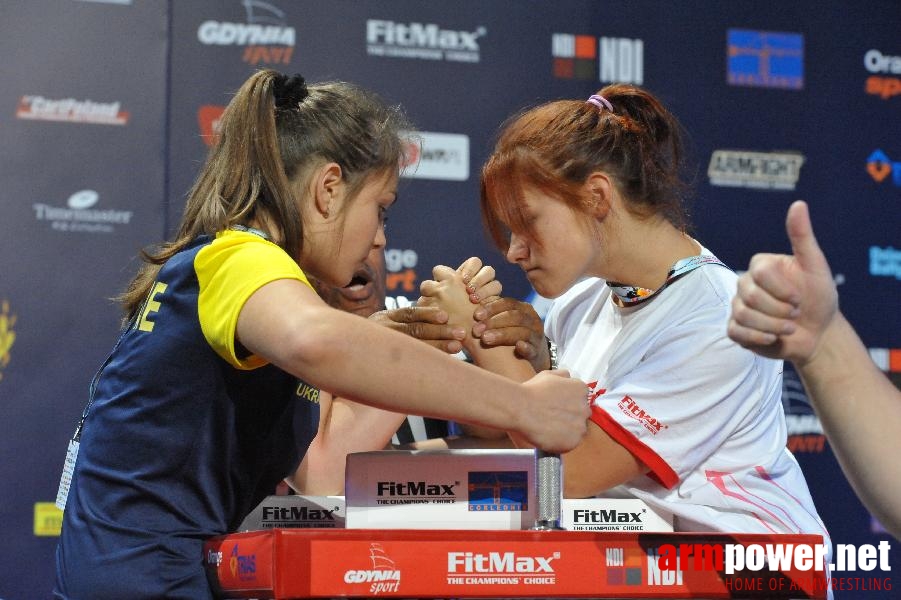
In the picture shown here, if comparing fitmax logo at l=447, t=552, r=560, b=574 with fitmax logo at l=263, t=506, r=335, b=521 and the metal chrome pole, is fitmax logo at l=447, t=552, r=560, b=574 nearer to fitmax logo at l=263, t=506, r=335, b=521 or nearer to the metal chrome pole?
the metal chrome pole

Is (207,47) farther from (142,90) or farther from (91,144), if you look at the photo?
(91,144)

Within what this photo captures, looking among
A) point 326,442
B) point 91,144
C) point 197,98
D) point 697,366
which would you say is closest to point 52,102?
point 91,144

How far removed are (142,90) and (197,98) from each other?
183 millimetres

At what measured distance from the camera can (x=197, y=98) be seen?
3.68 meters

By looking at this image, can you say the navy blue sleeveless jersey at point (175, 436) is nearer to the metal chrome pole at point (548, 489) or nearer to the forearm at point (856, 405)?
the metal chrome pole at point (548, 489)

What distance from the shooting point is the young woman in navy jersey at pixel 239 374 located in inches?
47.2

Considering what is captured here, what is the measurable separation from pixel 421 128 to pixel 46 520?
183 cm

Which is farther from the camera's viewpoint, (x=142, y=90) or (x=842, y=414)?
(x=142, y=90)

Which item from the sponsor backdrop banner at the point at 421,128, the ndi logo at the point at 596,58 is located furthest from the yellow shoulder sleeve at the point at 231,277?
the ndi logo at the point at 596,58

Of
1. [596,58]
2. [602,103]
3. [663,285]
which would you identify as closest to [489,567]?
[663,285]

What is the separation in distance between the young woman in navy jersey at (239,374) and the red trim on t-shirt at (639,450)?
1.20 ft

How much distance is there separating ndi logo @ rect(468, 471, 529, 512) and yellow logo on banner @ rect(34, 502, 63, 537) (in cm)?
251

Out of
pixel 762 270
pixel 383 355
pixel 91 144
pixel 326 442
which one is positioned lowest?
pixel 326 442

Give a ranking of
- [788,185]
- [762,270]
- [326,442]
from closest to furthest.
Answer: [762,270] < [326,442] < [788,185]
